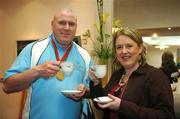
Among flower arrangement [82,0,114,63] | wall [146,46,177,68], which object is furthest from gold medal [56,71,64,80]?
flower arrangement [82,0,114,63]

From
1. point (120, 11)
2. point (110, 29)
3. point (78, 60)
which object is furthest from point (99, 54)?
point (78, 60)

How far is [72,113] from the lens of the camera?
2.06 m

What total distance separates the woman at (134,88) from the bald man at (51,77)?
18 cm

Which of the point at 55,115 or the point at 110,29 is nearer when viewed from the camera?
the point at 55,115

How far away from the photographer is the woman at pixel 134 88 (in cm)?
164

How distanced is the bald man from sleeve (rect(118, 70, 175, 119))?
16.0 inches

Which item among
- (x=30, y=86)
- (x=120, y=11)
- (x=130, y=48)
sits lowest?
(x=30, y=86)

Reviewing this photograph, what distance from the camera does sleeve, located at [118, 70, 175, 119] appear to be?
5.35ft

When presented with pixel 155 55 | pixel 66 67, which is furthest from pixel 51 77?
pixel 155 55

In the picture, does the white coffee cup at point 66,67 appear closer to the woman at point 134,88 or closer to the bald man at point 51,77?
the bald man at point 51,77

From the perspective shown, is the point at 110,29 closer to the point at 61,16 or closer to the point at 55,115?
the point at 61,16

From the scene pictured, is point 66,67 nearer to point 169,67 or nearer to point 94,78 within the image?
point 94,78

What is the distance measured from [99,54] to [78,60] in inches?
49.2

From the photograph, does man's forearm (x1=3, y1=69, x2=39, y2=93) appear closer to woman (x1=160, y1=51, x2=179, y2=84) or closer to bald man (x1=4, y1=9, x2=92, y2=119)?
bald man (x1=4, y1=9, x2=92, y2=119)
